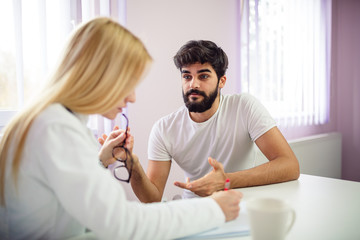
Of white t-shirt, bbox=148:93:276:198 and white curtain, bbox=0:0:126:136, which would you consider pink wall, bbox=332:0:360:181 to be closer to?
white t-shirt, bbox=148:93:276:198

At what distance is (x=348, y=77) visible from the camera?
11.9 feet

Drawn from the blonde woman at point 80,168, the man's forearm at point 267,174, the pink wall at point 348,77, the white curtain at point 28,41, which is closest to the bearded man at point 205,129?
the man's forearm at point 267,174

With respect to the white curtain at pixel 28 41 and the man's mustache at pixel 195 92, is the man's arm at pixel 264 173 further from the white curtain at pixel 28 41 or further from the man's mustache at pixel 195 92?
the white curtain at pixel 28 41

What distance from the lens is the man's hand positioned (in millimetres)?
1008

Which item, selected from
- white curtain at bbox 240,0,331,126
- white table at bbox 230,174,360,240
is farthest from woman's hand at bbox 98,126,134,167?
white curtain at bbox 240,0,331,126

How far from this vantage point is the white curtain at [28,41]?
4.56 feet

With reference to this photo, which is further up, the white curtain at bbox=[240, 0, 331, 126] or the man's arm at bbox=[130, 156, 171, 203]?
the white curtain at bbox=[240, 0, 331, 126]

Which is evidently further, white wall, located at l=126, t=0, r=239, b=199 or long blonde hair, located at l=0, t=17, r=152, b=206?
white wall, located at l=126, t=0, r=239, b=199

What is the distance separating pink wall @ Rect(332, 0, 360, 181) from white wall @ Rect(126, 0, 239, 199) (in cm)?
216

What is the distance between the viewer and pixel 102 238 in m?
0.57

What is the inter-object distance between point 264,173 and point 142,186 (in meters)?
0.53

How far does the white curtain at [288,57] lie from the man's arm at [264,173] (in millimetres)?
1213

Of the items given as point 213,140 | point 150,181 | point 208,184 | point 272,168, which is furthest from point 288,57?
point 208,184

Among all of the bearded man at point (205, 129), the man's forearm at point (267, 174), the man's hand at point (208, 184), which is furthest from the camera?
the bearded man at point (205, 129)
